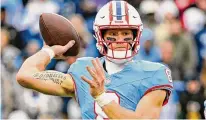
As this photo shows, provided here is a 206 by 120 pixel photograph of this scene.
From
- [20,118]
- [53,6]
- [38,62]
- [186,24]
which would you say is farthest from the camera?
[53,6]

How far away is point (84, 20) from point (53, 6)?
0.62 metres

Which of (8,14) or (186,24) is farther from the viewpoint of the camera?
(8,14)

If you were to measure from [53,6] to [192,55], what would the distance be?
2.31 m

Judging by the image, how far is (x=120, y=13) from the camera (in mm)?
5152

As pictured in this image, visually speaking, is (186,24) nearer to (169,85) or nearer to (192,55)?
(192,55)

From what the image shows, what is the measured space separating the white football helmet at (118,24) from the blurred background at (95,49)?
4.29 meters

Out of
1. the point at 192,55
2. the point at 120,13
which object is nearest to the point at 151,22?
the point at 192,55

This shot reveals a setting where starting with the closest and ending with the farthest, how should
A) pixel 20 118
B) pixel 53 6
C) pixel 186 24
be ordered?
pixel 20 118 < pixel 186 24 < pixel 53 6

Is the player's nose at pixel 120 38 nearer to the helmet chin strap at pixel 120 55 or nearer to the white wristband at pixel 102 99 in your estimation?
the helmet chin strap at pixel 120 55

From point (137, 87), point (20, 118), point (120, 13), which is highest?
point (120, 13)

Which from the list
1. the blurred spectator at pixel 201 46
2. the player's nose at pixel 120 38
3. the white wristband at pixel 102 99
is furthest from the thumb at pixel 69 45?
the blurred spectator at pixel 201 46

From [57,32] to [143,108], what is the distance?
737 mm

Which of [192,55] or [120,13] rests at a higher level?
[120,13]

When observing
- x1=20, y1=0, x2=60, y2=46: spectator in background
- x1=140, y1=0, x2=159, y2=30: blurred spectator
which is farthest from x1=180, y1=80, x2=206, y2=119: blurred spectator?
x1=20, y1=0, x2=60, y2=46: spectator in background
